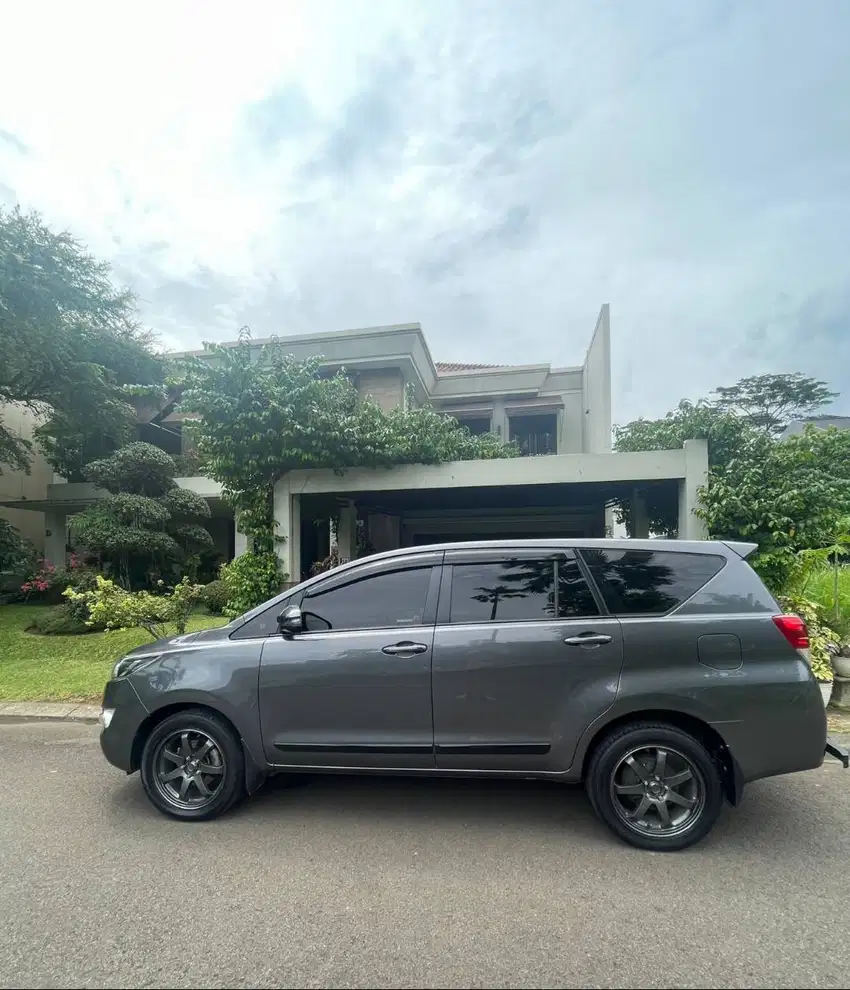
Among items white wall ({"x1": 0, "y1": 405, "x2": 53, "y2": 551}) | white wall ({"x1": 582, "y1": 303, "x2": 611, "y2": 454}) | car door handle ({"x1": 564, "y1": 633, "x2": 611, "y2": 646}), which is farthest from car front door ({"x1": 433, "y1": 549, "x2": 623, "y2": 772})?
white wall ({"x1": 0, "y1": 405, "x2": 53, "y2": 551})

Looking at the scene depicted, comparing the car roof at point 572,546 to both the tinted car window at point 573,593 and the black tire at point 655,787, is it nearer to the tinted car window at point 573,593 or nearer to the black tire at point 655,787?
the tinted car window at point 573,593

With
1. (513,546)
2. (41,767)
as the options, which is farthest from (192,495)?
(513,546)

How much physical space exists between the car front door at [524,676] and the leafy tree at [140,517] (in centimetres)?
1066

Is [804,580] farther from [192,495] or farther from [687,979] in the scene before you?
[192,495]

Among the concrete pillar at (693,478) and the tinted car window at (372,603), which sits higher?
the concrete pillar at (693,478)

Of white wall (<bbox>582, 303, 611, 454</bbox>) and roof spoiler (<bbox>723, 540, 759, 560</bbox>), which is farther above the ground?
white wall (<bbox>582, 303, 611, 454</bbox>)

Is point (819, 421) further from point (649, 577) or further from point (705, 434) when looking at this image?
point (649, 577)

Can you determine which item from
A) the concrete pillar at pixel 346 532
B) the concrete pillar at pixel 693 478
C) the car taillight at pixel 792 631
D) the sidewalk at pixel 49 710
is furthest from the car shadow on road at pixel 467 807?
the concrete pillar at pixel 346 532

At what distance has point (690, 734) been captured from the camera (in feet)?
10.1

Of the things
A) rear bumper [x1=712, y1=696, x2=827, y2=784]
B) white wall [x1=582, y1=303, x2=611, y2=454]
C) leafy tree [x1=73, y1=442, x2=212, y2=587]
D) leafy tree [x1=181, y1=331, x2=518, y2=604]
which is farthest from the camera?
white wall [x1=582, y1=303, x2=611, y2=454]

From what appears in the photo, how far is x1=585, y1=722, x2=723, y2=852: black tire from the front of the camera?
2.98 meters

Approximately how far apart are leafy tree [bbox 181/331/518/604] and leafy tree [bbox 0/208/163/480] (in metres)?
2.02

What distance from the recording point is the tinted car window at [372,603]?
341 cm

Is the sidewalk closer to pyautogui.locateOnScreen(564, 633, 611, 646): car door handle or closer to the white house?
the white house
